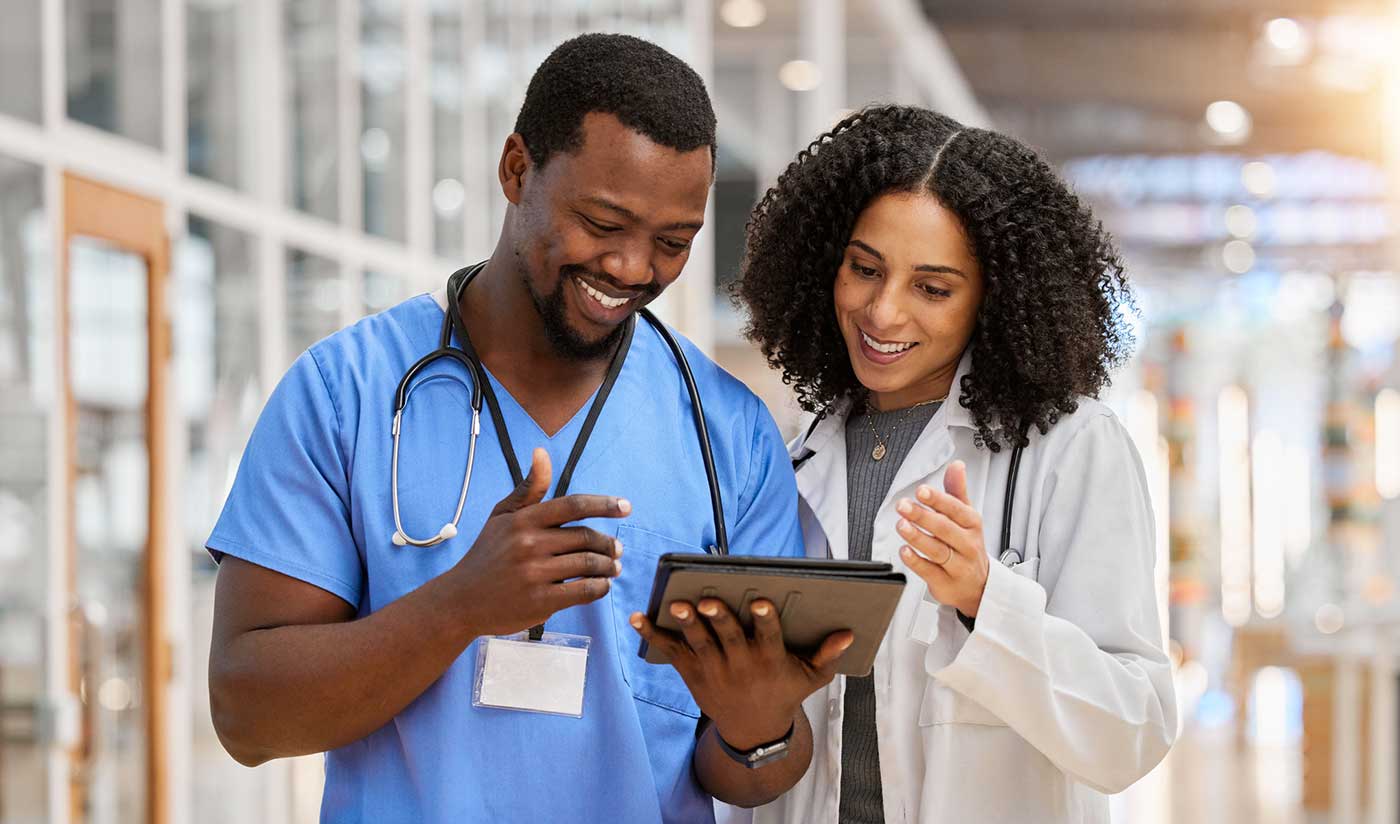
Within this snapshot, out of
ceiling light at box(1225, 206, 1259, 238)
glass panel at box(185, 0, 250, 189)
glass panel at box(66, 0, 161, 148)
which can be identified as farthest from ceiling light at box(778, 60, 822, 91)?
ceiling light at box(1225, 206, 1259, 238)

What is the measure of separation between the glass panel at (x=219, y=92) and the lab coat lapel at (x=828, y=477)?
8.26 ft

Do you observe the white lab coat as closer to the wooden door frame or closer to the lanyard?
the lanyard

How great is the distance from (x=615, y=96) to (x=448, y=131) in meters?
4.38

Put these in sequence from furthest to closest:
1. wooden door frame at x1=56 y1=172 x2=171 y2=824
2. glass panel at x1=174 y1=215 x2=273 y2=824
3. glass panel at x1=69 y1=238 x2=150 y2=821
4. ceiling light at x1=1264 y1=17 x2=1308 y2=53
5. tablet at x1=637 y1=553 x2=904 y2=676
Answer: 1. ceiling light at x1=1264 y1=17 x2=1308 y2=53
2. glass panel at x1=174 y1=215 x2=273 y2=824
3. wooden door frame at x1=56 y1=172 x2=171 y2=824
4. glass panel at x1=69 y1=238 x2=150 y2=821
5. tablet at x1=637 y1=553 x2=904 y2=676

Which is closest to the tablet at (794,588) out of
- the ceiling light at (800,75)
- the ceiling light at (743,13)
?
the ceiling light at (800,75)

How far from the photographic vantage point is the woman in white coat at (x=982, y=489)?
1636 mm

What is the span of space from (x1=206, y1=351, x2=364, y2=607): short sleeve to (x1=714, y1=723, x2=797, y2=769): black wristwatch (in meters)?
0.40

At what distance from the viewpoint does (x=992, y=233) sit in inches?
69.5

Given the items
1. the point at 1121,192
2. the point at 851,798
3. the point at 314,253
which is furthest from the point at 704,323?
the point at 1121,192

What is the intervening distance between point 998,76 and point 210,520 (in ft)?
35.0

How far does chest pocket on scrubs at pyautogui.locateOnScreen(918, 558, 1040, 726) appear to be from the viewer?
1.73 metres

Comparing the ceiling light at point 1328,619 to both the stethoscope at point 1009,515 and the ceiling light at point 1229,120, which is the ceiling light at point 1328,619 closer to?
the stethoscope at point 1009,515

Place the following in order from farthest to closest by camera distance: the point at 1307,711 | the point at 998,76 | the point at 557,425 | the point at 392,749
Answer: the point at 998,76, the point at 1307,711, the point at 557,425, the point at 392,749

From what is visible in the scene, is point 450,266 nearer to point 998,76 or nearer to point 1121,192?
point 998,76
